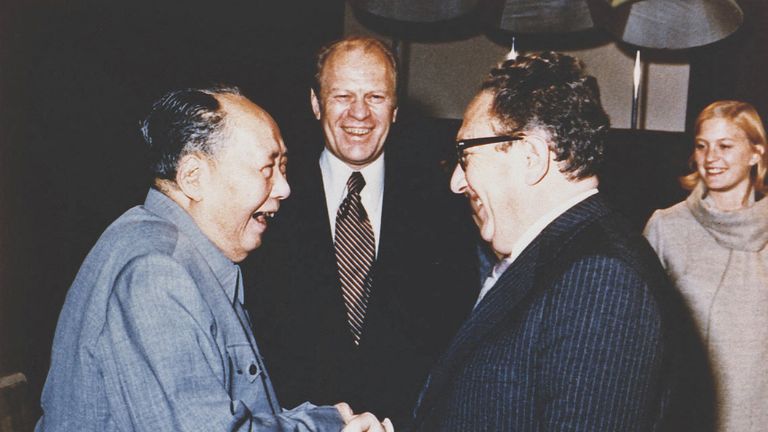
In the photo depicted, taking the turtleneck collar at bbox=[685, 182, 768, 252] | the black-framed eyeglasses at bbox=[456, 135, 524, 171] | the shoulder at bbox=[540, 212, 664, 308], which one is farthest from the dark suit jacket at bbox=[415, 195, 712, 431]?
the turtleneck collar at bbox=[685, 182, 768, 252]

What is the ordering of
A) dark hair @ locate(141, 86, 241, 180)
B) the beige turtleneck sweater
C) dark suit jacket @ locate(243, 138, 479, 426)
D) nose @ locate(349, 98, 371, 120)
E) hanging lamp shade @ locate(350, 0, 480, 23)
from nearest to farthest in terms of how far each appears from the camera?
1. dark hair @ locate(141, 86, 241, 180)
2. dark suit jacket @ locate(243, 138, 479, 426)
3. nose @ locate(349, 98, 371, 120)
4. hanging lamp shade @ locate(350, 0, 480, 23)
5. the beige turtleneck sweater

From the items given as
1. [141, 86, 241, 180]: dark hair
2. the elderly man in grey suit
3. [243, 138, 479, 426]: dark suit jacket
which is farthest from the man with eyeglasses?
[243, 138, 479, 426]: dark suit jacket

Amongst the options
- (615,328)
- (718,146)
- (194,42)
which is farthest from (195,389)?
(718,146)

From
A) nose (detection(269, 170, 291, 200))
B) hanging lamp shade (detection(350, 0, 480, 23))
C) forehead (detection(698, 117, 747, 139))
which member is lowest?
nose (detection(269, 170, 291, 200))

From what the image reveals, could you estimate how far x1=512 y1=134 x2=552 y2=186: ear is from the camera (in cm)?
134

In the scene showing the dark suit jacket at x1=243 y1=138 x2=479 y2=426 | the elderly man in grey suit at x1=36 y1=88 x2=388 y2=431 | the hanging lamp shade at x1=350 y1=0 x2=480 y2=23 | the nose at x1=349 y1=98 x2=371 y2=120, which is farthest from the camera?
the hanging lamp shade at x1=350 y1=0 x2=480 y2=23

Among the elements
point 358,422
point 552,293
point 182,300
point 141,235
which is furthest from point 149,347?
point 552,293

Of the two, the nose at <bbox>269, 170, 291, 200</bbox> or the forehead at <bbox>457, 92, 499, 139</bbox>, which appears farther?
the nose at <bbox>269, 170, 291, 200</bbox>

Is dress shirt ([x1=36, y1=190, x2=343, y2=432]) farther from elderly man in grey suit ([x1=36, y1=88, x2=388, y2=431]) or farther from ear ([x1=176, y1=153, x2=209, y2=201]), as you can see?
ear ([x1=176, y1=153, x2=209, y2=201])

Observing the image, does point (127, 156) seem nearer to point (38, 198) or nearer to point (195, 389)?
point (38, 198)

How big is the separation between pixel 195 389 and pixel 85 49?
1.51m

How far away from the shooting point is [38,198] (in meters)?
2.20

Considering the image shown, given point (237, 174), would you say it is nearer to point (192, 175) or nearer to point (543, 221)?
point (192, 175)

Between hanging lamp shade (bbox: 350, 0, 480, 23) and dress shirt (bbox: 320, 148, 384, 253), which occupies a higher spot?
Result: hanging lamp shade (bbox: 350, 0, 480, 23)
